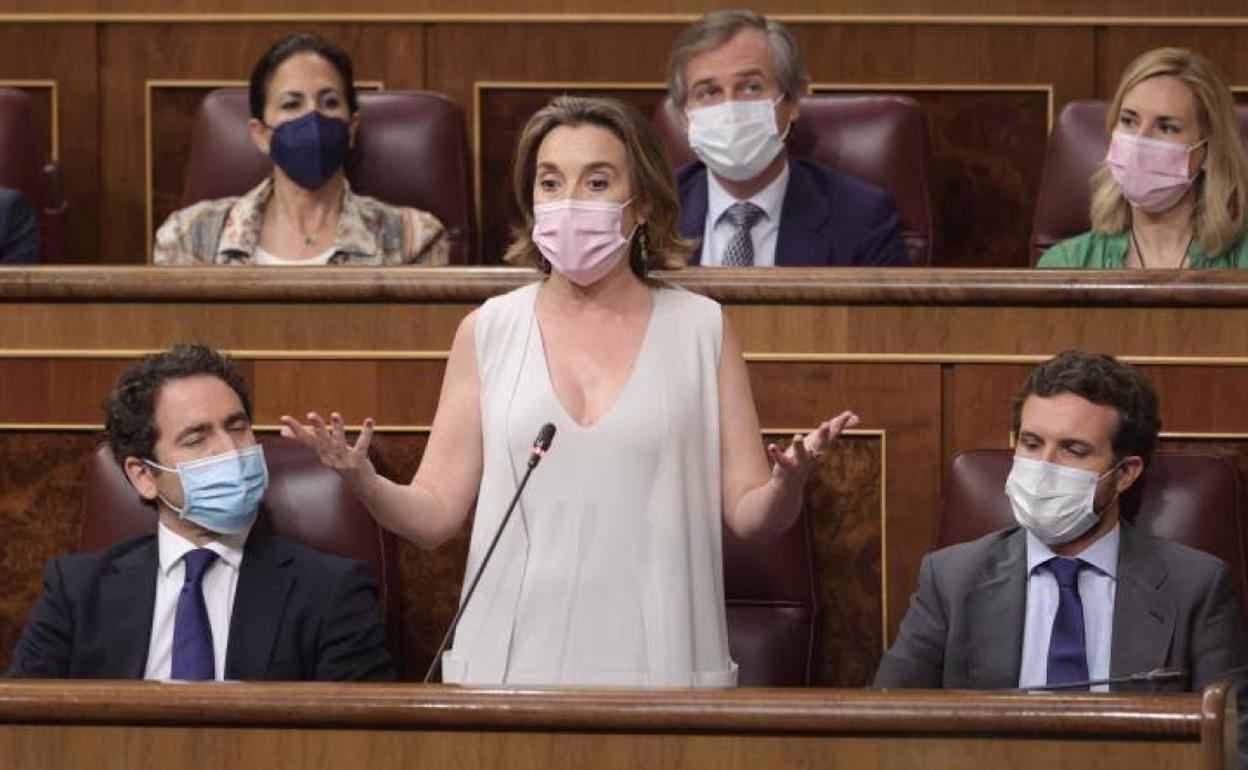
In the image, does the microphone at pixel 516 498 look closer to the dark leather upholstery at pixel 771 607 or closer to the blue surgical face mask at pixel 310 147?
the dark leather upholstery at pixel 771 607

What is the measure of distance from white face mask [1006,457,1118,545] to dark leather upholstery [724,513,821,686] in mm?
168

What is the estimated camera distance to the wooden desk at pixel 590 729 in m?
1.10

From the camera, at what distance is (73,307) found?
1770mm

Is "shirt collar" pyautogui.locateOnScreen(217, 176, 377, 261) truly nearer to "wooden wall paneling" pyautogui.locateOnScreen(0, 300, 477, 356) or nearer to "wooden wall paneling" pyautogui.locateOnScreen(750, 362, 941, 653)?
"wooden wall paneling" pyautogui.locateOnScreen(0, 300, 477, 356)

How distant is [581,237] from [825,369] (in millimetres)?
270

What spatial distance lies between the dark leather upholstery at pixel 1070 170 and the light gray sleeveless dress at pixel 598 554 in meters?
0.70

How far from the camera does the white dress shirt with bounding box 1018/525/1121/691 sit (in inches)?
60.6

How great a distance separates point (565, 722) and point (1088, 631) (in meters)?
0.52

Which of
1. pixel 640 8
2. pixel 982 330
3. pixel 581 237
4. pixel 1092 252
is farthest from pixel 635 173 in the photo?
pixel 640 8

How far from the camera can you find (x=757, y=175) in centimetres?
203

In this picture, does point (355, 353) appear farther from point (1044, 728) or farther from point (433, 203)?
point (1044, 728)

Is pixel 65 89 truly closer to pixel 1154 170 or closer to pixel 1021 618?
pixel 1154 170

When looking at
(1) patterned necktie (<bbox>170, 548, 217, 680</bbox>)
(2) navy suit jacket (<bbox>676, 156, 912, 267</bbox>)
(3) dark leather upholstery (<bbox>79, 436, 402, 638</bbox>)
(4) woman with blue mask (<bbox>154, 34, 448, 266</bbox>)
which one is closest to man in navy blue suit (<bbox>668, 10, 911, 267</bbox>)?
(2) navy suit jacket (<bbox>676, 156, 912, 267</bbox>)

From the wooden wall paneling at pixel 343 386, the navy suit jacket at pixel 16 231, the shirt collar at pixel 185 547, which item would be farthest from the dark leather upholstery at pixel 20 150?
the shirt collar at pixel 185 547
